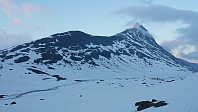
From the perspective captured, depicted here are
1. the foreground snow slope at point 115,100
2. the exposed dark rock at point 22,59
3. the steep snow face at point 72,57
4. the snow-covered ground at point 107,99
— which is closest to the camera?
the foreground snow slope at point 115,100

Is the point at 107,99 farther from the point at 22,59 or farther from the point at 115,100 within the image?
the point at 22,59

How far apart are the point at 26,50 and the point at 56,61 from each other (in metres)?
36.7

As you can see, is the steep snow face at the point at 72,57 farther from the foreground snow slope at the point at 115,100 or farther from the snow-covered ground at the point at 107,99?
the foreground snow slope at the point at 115,100

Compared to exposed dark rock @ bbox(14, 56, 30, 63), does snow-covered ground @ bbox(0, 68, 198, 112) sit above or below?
below

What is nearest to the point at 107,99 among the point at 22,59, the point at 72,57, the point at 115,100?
the point at 115,100

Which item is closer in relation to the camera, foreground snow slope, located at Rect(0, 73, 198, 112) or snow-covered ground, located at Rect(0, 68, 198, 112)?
foreground snow slope, located at Rect(0, 73, 198, 112)

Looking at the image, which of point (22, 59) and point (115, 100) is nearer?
point (115, 100)

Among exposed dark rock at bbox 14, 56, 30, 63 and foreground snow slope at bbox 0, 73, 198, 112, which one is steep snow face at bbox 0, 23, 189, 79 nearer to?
exposed dark rock at bbox 14, 56, 30, 63

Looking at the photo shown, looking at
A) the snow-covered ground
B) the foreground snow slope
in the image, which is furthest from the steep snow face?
the foreground snow slope

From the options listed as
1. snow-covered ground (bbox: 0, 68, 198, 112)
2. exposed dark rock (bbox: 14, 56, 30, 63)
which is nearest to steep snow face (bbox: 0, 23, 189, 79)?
exposed dark rock (bbox: 14, 56, 30, 63)

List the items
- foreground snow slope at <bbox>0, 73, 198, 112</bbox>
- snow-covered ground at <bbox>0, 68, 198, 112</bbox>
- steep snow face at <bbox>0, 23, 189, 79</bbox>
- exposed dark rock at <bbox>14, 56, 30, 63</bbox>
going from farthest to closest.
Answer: steep snow face at <bbox>0, 23, 189, 79</bbox> → exposed dark rock at <bbox>14, 56, 30, 63</bbox> → snow-covered ground at <bbox>0, 68, 198, 112</bbox> → foreground snow slope at <bbox>0, 73, 198, 112</bbox>

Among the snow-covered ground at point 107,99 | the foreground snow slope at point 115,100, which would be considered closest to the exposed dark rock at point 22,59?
the snow-covered ground at point 107,99

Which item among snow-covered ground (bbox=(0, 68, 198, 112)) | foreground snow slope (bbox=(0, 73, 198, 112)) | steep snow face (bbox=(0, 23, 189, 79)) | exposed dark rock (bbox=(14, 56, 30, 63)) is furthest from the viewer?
steep snow face (bbox=(0, 23, 189, 79))

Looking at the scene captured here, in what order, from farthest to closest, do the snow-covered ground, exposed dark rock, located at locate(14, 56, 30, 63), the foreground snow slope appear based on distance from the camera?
exposed dark rock, located at locate(14, 56, 30, 63)
the snow-covered ground
the foreground snow slope
